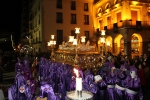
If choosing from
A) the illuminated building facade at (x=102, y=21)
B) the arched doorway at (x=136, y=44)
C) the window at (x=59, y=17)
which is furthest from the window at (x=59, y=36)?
the arched doorway at (x=136, y=44)

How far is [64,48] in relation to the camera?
40.5ft

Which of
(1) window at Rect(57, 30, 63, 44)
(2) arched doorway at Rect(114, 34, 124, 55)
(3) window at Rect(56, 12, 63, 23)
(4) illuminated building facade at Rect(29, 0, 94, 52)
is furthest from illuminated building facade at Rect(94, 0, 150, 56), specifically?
(3) window at Rect(56, 12, 63, 23)

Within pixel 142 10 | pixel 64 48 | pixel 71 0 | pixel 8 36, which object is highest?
pixel 71 0

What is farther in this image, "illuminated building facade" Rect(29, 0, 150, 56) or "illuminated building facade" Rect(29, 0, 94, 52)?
"illuminated building facade" Rect(29, 0, 94, 52)

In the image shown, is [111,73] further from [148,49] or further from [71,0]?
[71,0]

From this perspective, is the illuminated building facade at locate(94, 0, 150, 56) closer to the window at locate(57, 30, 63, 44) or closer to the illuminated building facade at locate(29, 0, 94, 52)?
the illuminated building facade at locate(29, 0, 94, 52)

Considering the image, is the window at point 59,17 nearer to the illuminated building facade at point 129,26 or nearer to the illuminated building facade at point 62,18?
the illuminated building facade at point 62,18

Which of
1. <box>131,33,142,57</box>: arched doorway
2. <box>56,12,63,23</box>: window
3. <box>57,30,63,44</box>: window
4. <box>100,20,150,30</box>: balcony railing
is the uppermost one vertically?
<box>56,12,63,23</box>: window

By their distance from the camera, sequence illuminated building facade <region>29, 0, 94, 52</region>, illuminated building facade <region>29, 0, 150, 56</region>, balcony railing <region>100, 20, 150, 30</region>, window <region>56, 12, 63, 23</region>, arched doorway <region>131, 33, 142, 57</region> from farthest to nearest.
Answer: window <region>56, 12, 63, 23</region> < illuminated building facade <region>29, 0, 94, 52</region> < arched doorway <region>131, 33, 142, 57</region> < illuminated building facade <region>29, 0, 150, 56</region> < balcony railing <region>100, 20, 150, 30</region>

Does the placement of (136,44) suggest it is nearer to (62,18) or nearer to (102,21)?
Result: (102,21)

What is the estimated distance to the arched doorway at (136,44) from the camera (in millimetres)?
23797

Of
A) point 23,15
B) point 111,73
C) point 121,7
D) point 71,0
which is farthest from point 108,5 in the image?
point 23,15

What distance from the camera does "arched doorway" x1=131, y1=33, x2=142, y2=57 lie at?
23.8 metres

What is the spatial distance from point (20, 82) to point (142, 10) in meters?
21.9
